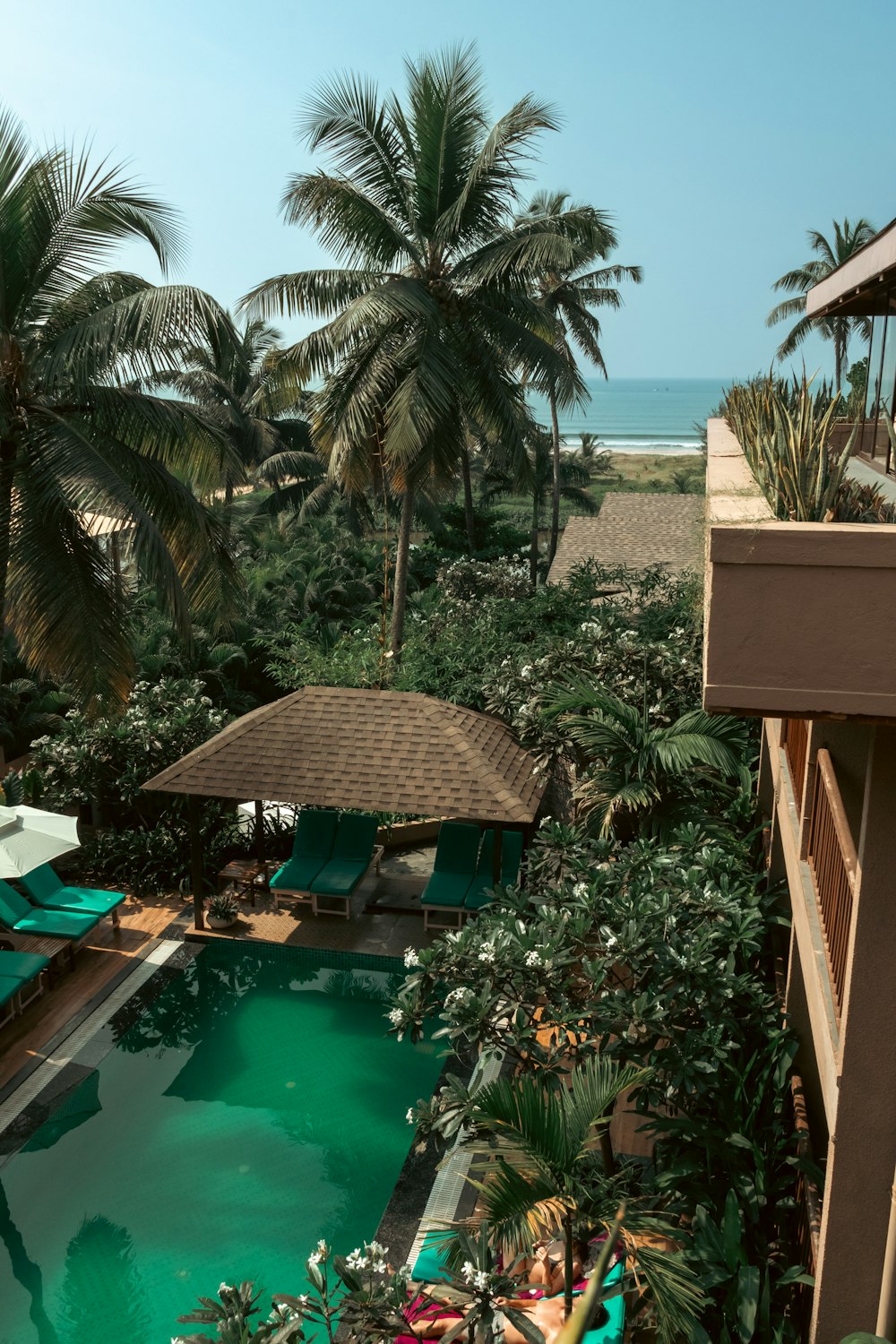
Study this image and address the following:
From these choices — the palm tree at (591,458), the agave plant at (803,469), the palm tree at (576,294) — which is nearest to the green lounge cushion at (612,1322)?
the agave plant at (803,469)

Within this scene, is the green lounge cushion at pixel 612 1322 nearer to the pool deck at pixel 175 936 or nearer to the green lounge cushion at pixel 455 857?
the pool deck at pixel 175 936

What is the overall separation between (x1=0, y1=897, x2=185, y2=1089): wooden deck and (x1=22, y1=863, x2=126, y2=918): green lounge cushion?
0.45 m

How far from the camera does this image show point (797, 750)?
816cm

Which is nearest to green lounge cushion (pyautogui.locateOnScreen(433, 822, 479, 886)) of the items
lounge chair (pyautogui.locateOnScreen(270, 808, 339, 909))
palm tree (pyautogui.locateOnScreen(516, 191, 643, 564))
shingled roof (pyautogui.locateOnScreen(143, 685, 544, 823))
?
shingled roof (pyautogui.locateOnScreen(143, 685, 544, 823))

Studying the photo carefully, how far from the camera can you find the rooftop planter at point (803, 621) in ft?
10.8

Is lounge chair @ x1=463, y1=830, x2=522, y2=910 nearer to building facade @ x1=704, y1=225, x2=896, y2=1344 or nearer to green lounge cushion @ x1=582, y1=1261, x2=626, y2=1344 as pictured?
building facade @ x1=704, y1=225, x2=896, y2=1344

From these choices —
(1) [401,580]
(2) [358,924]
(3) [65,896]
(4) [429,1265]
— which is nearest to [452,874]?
(2) [358,924]

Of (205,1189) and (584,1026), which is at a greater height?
(584,1026)

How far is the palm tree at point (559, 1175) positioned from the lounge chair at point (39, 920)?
7.17 metres

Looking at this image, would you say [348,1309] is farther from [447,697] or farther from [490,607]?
[490,607]

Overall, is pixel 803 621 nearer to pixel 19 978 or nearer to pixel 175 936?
pixel 19 978

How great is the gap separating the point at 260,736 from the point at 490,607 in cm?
628

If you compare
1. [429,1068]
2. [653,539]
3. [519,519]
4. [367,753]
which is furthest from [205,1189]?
[519,519]

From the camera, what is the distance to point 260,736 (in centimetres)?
1252
